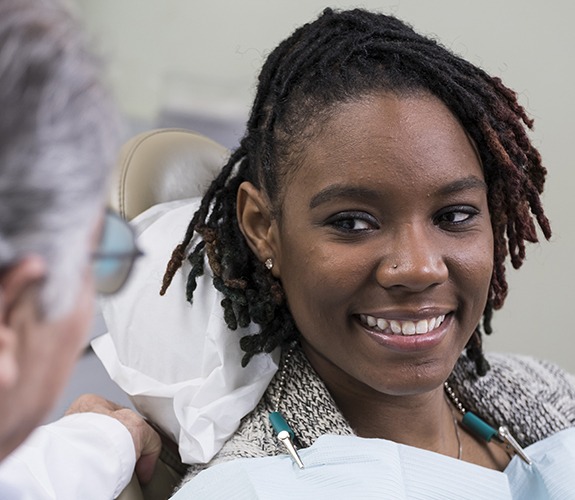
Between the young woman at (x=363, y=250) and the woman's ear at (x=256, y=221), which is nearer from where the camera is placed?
the young woman at (x=363, y=250)

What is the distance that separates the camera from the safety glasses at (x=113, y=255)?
611mm

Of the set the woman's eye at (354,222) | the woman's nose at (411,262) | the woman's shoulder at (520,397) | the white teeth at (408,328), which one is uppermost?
the woman's eye at (354,222)

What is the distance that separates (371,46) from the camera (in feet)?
3.59

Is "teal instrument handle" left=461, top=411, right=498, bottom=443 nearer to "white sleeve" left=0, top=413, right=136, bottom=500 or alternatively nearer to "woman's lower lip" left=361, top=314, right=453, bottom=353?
"woman's lower lip" left=361, top=314, right=453, bottom=353

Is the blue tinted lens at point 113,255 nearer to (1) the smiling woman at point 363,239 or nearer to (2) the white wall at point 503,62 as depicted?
(1) the smiling woman at point 363,239

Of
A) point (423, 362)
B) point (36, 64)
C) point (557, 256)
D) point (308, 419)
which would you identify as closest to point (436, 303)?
point (423, 362)

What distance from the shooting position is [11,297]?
1.73ft

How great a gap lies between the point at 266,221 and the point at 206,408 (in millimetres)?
232

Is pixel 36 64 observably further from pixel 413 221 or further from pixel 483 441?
pixel 483 441

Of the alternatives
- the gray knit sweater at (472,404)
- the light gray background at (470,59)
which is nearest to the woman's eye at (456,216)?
the gray knit sweater at (472,404)

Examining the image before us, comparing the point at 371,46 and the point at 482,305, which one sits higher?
the point at 371,46

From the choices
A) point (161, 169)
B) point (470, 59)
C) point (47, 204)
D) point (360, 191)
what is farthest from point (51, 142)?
point (470, 59)

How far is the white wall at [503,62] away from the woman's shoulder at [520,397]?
66 centimetres

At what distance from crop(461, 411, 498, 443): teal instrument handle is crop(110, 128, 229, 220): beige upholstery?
0.48 m
